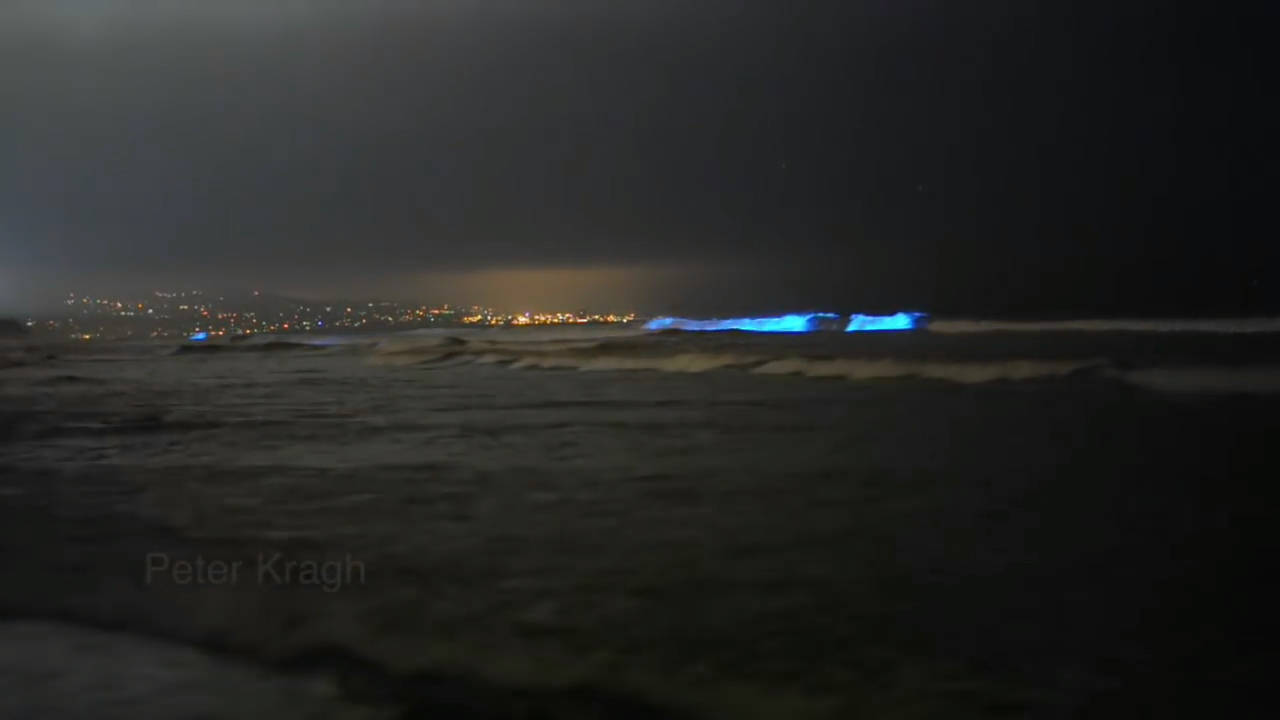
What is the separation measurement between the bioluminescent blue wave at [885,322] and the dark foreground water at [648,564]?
28088 millimetres

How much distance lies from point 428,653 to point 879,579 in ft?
5.82

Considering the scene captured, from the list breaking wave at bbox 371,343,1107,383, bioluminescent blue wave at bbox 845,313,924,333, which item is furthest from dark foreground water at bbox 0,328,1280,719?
bioluminescent blue wave at bbox 845,313,924,333

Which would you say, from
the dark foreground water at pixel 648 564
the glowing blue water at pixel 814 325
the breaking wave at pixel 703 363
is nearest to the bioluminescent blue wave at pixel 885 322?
the glowing blue water at pixel 814 325

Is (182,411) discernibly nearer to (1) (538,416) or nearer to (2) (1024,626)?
(1) (538,416)

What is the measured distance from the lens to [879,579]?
3736mm

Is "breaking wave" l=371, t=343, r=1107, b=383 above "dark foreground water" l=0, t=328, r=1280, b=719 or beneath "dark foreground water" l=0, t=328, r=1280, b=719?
above

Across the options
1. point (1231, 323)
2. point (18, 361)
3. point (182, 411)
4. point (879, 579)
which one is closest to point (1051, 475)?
point (879, 579)

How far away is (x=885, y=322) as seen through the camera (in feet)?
137

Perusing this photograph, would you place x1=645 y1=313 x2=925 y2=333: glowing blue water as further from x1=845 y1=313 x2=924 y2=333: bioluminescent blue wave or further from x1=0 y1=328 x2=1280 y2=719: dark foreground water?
x1=0 y1=328 x2=1280 y2=719: dark foreground water

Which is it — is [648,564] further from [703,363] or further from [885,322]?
[885,322]

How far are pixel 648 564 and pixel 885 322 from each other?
1555 inches

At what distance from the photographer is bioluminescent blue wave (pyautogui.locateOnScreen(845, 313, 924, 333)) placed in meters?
37.5

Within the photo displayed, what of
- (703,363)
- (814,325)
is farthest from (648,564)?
(814,325)

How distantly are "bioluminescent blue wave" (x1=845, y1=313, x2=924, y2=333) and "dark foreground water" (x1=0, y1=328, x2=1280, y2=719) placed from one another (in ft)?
92.2
